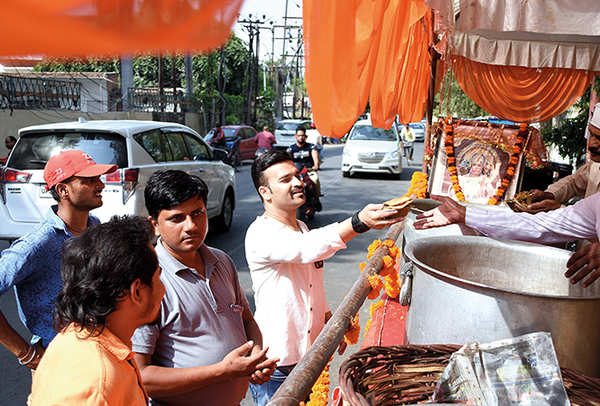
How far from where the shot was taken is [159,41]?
73 centimetres

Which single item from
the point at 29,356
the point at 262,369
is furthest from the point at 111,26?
the point at 29,356

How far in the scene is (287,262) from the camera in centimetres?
210

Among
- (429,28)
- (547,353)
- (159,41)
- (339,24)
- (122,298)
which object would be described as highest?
(429,28)

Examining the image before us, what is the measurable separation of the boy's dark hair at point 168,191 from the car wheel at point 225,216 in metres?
5.82

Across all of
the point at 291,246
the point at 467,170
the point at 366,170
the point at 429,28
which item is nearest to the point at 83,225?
the point at 291,246

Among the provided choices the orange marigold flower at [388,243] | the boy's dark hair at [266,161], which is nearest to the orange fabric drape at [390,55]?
the orange marigold flower at [388,243]

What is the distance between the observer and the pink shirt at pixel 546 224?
6.79 feet

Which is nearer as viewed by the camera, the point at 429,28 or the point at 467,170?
the point at 429,28

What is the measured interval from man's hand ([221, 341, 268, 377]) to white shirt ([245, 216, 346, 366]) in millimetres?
448

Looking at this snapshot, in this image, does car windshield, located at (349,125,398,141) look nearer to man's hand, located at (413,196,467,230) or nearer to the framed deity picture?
the framed deity picture

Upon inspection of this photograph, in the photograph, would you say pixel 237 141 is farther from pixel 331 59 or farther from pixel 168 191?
pixel 168 191

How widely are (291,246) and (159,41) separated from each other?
1.41 m

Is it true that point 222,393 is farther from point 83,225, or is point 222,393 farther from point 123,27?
point 123,27

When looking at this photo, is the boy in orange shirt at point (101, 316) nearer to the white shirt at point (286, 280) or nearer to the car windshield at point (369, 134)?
the white shirt at point (286, 280)
